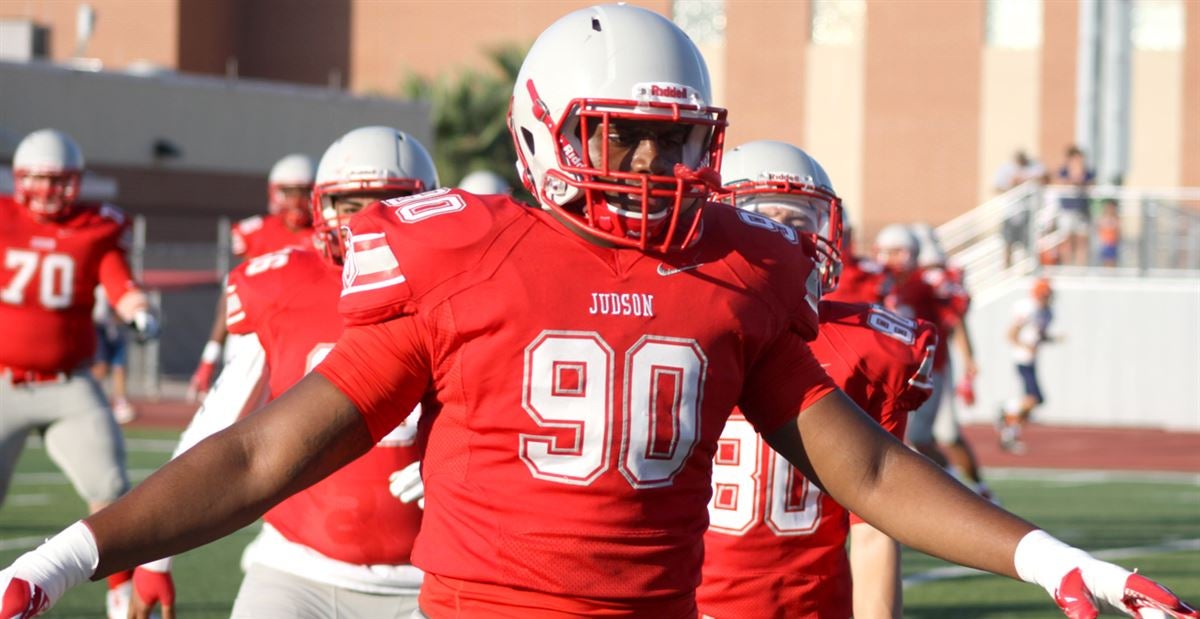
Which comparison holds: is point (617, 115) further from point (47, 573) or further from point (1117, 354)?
point (1117, 354)

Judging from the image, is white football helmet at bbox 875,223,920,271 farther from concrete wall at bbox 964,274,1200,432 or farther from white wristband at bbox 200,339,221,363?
concrete wall at bbox 964,274,1200,432

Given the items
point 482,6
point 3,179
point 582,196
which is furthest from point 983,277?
point 482,6

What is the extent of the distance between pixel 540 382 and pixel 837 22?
119 ft

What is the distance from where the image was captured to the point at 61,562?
236 centimetres

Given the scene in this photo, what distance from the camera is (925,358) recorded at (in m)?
3.98

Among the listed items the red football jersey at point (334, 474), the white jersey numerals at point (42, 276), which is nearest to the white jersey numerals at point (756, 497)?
the red football jersey at point (334, 474)

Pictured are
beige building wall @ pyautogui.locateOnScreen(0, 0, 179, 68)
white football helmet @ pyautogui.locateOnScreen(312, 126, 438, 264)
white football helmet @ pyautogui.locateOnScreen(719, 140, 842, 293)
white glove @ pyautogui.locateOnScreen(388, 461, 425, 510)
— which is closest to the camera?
white glove @ pyautogui.locateOnScreen(388, 461, 425, 510)

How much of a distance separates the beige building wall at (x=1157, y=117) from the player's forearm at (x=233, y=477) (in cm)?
3481

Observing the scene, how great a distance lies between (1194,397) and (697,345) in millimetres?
18950

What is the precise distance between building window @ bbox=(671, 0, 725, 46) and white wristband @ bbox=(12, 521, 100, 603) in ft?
119

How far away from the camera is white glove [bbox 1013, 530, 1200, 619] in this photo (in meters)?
2.39

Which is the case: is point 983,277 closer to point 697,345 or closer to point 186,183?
point 186,183

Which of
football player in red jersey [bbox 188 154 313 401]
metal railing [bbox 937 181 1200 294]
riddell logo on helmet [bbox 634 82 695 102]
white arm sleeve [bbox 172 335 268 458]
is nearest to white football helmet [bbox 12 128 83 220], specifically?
football player in red jersey [bbox 188 154 313 401]

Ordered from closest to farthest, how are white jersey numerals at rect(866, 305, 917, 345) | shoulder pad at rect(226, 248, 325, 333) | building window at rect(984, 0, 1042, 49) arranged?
1. white jersey numerals at rect(866, 305, 917, 345)
2. shoulder pad at rect(226, 248, 325, 333)
3. building window at rect(984, 0, 1042, 49)
